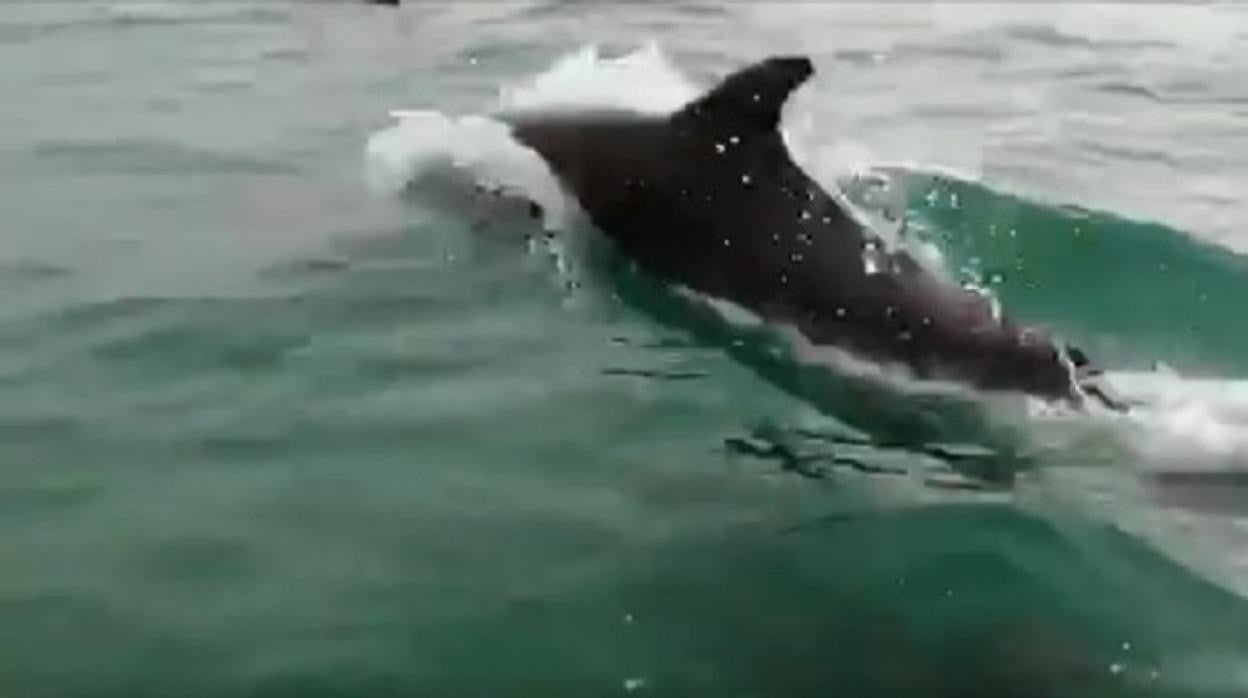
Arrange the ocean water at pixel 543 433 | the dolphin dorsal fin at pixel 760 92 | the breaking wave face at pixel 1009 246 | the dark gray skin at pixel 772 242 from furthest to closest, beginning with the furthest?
the dolphin dorsal fin at pixel 760 92, the dark gray skin at pixel 772 242, the breaking wave face at pixel 1009 246, the ocean water at pixel 543 433

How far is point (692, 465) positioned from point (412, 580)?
1.56 metres

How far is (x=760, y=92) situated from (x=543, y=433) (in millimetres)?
2357

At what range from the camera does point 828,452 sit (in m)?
7.96

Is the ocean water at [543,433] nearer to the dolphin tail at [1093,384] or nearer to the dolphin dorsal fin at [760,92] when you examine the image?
the dolphin tail at [1093,384]

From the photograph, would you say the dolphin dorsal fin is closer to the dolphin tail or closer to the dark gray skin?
the dark gray skin

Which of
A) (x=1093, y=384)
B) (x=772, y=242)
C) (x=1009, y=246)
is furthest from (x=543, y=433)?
(x=1009, y=246)

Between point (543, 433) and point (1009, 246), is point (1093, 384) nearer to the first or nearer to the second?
point (543, 433)

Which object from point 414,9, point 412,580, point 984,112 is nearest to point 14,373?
→ point 412,580

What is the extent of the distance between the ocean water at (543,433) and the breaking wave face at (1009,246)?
33 mm

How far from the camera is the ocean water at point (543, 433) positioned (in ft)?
20.8

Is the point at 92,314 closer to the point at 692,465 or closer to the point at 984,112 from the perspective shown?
the point at 692,465

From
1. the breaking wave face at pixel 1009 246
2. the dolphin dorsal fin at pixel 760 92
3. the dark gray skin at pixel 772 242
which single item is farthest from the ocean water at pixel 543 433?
the dolphin dorsal fin at pixel 760 92

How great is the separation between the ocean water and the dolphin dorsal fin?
975 millimetres

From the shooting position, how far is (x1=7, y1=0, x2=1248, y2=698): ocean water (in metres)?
6.35
